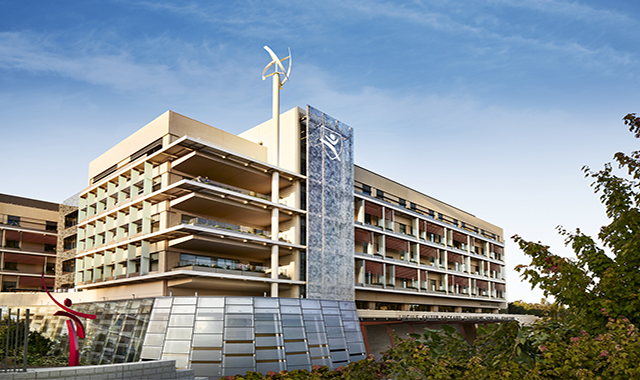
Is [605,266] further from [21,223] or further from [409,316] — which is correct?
[21,223]

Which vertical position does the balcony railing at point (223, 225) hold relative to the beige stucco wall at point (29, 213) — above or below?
below

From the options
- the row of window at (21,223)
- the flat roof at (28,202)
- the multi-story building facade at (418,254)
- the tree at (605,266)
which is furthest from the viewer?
the flat roof at (28,202)

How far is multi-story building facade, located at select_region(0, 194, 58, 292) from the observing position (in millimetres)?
65312

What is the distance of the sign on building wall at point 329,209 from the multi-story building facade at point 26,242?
127 feet

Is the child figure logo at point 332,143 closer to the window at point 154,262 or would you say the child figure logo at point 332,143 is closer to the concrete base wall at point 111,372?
the window at point 154,262

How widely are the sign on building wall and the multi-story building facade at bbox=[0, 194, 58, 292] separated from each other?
38785 millimetres

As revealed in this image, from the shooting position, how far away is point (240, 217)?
47.9m

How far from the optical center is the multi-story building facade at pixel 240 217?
43.1 meters

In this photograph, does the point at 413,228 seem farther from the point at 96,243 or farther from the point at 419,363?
the point at 419,363

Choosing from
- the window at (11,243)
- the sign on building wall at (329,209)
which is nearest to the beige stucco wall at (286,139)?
the sign on building wall at (329,209)

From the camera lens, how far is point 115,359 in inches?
1172

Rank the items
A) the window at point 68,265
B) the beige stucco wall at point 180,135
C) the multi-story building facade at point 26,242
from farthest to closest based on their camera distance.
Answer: the window at point 68,265, the multi-story building facade at point 26,242, the beige stucco wall at point 180,135

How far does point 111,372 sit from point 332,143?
111 feet

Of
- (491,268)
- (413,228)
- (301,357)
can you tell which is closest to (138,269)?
(301,357)
